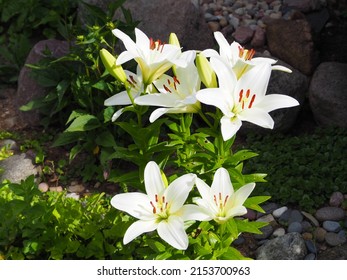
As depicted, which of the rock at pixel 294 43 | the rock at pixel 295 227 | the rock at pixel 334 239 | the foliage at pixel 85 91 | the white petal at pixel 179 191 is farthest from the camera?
the rock at pixel 294 43

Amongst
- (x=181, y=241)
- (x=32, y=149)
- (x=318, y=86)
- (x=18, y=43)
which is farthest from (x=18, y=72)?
(x=181, y=241)

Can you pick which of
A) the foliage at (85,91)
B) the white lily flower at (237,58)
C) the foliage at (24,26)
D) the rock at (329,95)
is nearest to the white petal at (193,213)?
the white lily flower at (237,58)

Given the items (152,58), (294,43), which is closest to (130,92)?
(152,58)

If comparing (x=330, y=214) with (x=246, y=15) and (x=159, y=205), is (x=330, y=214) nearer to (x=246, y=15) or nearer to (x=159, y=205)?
(x=159, y=205)

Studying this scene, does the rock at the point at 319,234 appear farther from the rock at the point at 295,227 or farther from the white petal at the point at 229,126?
the white petal at the point at 229,126

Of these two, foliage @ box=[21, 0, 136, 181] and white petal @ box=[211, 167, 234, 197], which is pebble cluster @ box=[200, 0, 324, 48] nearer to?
foliage @ box=[21, 0, 136, 181]

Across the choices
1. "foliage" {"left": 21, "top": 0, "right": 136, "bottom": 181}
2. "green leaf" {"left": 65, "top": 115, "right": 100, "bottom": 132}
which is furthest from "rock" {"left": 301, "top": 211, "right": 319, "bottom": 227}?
"green leaf" {"left": 65, "top": 115, "right": 100, "bottom": 132}

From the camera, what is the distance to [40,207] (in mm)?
2967

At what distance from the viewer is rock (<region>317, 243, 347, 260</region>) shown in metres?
3.60

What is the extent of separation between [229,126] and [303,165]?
6.73 feet

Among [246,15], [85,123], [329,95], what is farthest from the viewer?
[246,15]

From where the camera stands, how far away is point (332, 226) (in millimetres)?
3801

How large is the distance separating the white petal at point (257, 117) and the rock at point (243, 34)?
3213 mm

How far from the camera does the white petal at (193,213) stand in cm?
227
